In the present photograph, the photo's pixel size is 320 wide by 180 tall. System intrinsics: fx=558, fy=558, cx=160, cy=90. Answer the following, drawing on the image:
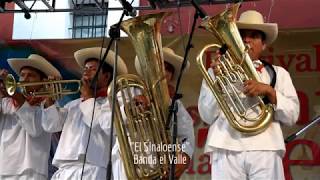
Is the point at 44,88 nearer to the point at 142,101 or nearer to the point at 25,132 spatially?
the point at 25,132

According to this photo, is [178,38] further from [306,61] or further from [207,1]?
[306,61]

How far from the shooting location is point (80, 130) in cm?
434

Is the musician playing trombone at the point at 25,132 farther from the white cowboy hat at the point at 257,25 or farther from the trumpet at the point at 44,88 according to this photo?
the white cowboy hat at the point at 257,25

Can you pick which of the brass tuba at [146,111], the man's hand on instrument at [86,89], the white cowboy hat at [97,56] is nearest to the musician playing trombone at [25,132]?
the white cowboy hat at [97,56]

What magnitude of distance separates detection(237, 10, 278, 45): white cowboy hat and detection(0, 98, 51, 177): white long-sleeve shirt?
1.88 m

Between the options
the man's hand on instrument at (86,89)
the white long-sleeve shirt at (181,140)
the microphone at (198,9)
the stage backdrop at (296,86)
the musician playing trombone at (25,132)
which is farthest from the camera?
the stage backdrop at (296,86)

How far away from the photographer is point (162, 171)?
12.2 feet

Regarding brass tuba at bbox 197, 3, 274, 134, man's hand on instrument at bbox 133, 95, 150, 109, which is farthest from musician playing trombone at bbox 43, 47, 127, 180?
brass tuba at bbox 197, 3, 274, 134

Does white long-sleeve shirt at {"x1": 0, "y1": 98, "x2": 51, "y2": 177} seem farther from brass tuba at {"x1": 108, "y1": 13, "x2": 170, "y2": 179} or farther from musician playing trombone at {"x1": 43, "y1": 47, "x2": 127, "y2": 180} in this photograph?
brass tuba at {"x1": 108, "y1": 13, "x2": 170, "y2": 179}

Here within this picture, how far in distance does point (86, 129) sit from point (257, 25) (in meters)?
1.55

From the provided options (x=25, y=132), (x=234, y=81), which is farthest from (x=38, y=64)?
(x=234, y=81)

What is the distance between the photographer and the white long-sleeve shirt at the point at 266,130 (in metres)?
3.43

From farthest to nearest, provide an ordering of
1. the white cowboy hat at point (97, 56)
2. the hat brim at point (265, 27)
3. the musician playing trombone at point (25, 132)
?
the musician playing trombone at point (25, 132)
the white cowboy hat at point (97, 56)
the hat brim at point (265, 27)

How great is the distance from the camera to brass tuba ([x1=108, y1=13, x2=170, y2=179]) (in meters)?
3.73
